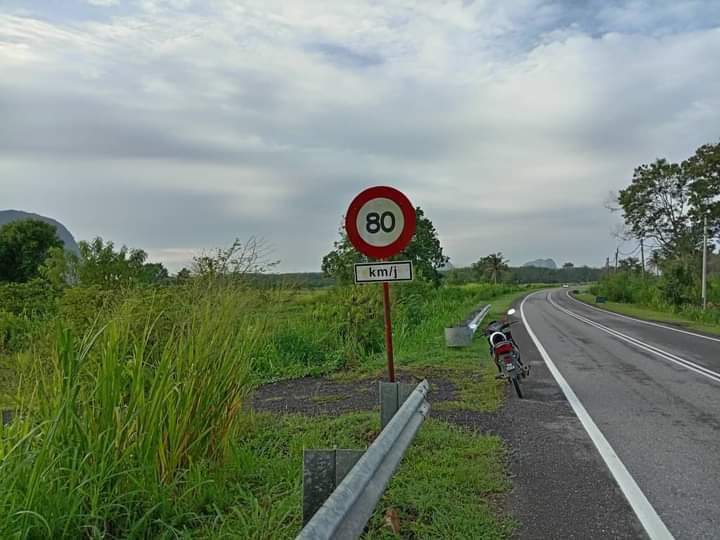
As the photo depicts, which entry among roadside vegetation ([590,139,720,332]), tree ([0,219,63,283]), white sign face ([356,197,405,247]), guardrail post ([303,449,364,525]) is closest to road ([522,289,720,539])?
guardrail post ([303,449,364,525])

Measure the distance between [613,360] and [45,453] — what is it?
39.3 feet

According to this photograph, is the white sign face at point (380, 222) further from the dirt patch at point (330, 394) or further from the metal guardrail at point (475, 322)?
the metal guardrail at point (475, 322)

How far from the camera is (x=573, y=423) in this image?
7137 mm

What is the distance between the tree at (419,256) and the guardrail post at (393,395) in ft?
55.0

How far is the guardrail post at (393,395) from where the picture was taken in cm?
537

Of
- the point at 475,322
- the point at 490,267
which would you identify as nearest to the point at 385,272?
the point at 475,322

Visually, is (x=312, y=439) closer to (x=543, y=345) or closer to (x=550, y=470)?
(x=550, y=470)

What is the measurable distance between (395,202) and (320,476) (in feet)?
10.9

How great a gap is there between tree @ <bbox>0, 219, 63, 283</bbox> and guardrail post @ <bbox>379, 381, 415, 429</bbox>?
53038 millimetres

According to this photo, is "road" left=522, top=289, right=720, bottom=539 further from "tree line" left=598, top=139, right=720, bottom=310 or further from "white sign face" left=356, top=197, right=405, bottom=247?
"tree line" left=598, top=139, right=720, bottom=310

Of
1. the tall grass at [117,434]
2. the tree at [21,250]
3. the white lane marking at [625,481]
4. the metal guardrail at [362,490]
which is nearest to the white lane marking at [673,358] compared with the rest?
the white lane marking at [625,481]

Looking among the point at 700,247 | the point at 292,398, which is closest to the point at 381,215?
the point at 292,398

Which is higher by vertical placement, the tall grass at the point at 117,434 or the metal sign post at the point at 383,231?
the metal sign post at the point at 383,231

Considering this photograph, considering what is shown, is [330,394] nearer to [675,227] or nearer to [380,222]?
[380,222]
